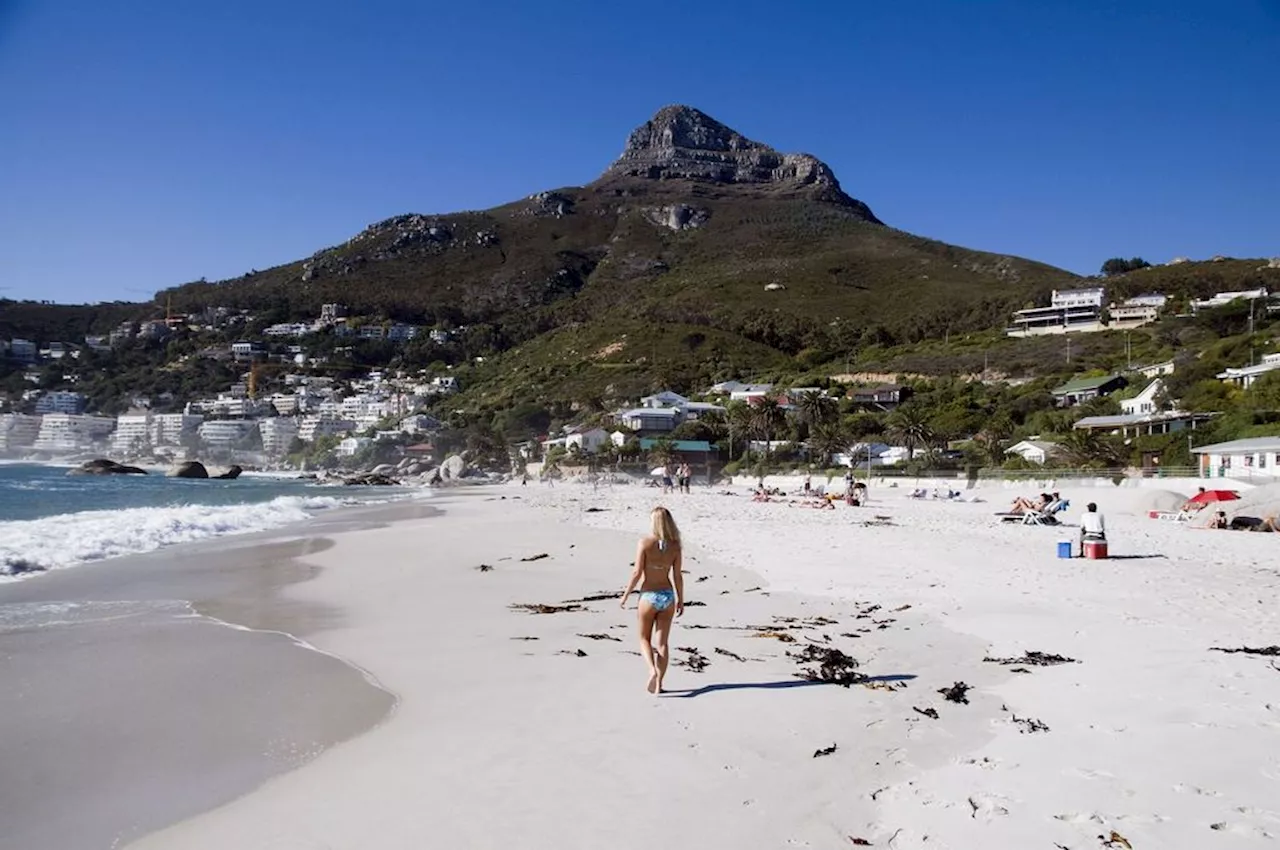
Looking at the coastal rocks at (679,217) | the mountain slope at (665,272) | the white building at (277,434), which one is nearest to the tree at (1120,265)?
the mountain slope at (665,272)

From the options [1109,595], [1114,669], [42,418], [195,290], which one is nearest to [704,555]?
[1109,595]

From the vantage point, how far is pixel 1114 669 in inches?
237

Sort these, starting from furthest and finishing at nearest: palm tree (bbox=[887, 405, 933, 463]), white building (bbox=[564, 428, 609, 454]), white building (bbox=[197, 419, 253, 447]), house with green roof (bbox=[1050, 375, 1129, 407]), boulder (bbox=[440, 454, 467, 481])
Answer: white building (bbox=[197, 419, 253, 447])
boulder (bbox=[440, 454, 467, 481])
white building (bbox=[564, 428, 609, 454])
house with green roof (bbox=[1050, 375, 1129, 407])
palm tree (bbox=[887, 405, 933, 463])

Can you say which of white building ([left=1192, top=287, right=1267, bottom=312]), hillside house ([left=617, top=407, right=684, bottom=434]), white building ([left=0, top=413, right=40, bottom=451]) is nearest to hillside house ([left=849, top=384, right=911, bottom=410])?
hillside house ([left=617, top=407, right=684, bottom=434])

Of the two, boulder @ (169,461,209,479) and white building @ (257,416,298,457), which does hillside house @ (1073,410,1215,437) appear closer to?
boulder @ (169,461,209,479)

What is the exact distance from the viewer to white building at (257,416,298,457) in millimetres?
116562

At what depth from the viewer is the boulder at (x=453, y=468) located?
71188mm

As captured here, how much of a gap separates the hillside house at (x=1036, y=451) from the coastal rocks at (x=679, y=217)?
13267cm

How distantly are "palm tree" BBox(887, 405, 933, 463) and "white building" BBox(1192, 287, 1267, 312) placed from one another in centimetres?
4123

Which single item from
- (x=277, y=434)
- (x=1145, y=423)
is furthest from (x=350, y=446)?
(x=1145, y=423)

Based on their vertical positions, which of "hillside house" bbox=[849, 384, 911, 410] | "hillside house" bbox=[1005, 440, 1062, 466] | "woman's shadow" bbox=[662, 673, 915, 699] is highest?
"hillside house" bbox=[849, 384, 911, 410]

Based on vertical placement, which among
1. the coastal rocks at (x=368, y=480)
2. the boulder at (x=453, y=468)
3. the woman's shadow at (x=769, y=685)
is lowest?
the coastal rocks at (x=368, y=480)

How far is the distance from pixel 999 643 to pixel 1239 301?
282 feet

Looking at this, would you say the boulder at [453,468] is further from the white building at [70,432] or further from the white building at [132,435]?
the white building at [70,432]
